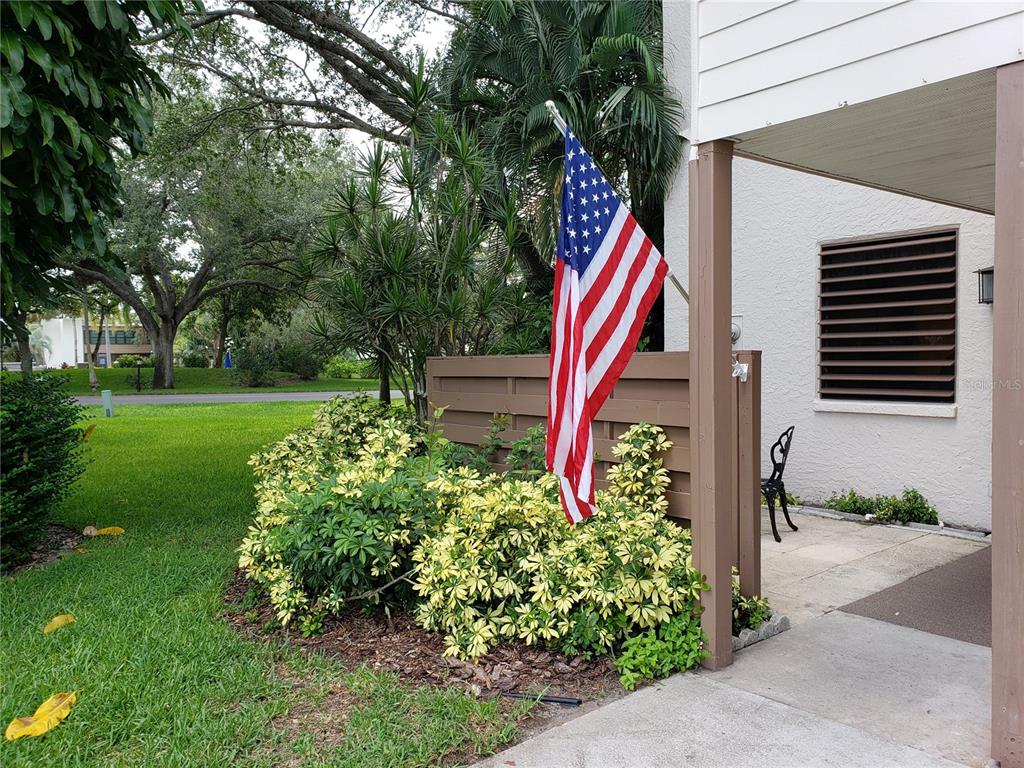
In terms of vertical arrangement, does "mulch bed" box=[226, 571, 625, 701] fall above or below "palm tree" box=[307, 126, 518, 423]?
below

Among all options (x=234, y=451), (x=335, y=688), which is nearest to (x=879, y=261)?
(x=335, y=688)

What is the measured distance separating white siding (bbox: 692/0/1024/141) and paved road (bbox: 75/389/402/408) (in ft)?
62.1

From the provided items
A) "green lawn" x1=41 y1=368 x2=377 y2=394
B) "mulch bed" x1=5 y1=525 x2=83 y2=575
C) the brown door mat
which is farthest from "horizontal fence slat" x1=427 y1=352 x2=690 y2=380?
"green lawn" x1=41 y1=368 x2=377 y2=394

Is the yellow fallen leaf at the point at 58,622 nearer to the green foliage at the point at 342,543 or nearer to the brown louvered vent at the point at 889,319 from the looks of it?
the green foliage at the point at 342,543

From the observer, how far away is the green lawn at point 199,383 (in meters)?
28.5

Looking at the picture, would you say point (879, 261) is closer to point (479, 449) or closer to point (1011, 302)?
point (479, 449)

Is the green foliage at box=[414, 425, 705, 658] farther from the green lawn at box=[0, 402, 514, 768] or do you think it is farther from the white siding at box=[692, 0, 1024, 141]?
the white siding at box=[692, 0, 1024, 141]

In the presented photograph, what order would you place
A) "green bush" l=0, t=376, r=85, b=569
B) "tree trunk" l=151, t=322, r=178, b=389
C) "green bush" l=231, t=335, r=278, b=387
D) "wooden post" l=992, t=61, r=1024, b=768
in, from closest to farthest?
"wooden post" l=992, t=61, r=1024, b=768 < "green bush" l=0, t=376, r=85, b=569 < "tree trunk" l=151, t=322, r=178, b=389 < "green bush" l=231, t=335, r=278, b=387

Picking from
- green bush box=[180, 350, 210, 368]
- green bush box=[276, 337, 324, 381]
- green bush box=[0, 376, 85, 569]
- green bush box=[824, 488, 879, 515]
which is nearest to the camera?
green bush box=[0, 376, 85, 569]

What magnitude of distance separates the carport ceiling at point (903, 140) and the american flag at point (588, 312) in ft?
2.35

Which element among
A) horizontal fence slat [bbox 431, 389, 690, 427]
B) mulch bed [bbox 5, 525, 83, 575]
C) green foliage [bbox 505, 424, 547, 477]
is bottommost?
mulch bed [bbox 5, 525, 83, 575]

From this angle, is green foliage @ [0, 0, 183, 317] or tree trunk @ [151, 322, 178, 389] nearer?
green foliage @ [0, 0, 183, 317]

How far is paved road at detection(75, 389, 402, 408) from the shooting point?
22.3 meters

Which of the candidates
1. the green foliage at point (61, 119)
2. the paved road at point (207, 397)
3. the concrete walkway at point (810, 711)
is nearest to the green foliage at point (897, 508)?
the concrete walkway at point (810, 711)
